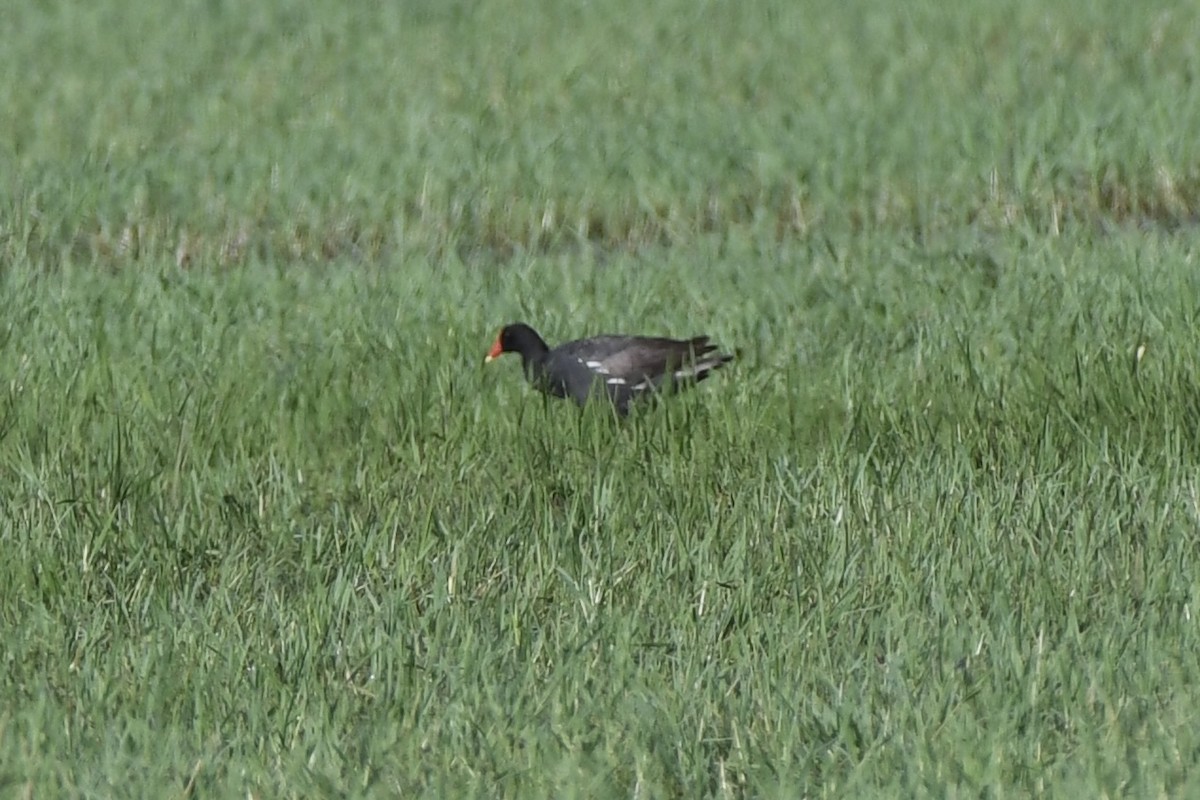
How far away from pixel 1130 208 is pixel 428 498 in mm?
4809

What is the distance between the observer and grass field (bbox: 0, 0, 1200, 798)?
4102 mm

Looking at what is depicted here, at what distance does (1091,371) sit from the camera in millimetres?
6484

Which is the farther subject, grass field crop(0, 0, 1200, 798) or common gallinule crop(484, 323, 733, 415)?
common gallinule crop(484, 323, 733, 415)

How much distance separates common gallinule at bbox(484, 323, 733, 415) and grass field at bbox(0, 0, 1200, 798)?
5.6 inches

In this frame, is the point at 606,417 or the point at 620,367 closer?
the point at 606,417

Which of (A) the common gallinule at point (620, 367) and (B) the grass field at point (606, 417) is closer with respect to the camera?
(B) the grass field at point (606, 417)

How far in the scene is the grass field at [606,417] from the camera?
161 inches

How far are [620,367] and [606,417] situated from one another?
0.38 meters

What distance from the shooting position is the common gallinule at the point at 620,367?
6637mm

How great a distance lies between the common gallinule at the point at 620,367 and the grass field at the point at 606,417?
142 millimetres

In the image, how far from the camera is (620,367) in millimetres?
6688

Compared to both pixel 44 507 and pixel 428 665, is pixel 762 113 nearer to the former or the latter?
pixel 44 507

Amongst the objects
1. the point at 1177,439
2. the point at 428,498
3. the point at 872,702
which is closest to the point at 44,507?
the point at 428,498

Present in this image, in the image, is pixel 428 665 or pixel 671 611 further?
pixel 671 611
